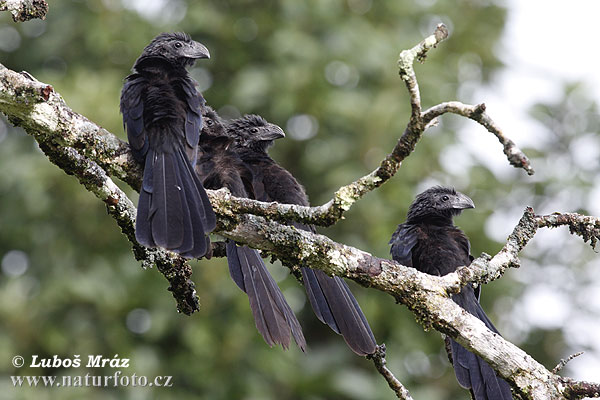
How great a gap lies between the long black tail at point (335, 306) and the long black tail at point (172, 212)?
0.99 meters

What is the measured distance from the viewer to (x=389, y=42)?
34.8 feet

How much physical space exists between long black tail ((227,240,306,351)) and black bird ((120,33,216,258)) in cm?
63

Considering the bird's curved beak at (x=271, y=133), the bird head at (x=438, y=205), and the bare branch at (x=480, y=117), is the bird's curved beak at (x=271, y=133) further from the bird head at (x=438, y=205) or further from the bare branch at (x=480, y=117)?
the bare branch at (x=480, y=117)

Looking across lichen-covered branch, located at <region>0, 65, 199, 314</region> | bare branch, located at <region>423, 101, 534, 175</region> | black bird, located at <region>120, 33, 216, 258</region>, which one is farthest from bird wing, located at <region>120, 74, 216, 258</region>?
bare branch, located at <region>423, 101, 534, 175</region>

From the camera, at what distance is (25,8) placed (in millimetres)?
3037

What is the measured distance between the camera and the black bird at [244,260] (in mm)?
3994

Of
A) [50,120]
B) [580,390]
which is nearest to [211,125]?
[50,120]

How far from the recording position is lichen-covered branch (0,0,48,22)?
301cm

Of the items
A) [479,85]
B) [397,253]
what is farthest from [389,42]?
[397,253]

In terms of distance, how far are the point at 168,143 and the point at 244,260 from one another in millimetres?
852

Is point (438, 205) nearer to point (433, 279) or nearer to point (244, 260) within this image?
point (244, 260)

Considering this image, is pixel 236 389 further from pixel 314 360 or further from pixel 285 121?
pixel 285 121

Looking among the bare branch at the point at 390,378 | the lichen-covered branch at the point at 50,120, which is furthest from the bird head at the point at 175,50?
the bare branch at the point at 390,378

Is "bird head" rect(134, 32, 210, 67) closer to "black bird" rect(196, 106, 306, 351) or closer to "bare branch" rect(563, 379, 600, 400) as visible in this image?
"black bird" rect(196, 106, 306, 351)
